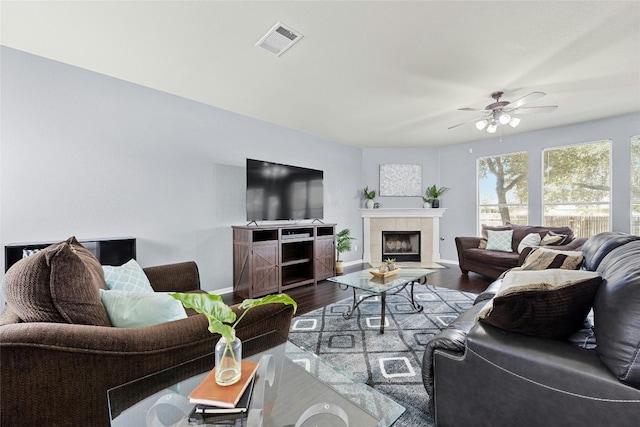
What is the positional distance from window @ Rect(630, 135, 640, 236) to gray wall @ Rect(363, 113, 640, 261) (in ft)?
0.17

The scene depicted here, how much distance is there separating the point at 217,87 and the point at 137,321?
267 cm

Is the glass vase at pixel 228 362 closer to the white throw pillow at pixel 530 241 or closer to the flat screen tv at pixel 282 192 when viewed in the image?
the flat screen tv at pixel 282 192

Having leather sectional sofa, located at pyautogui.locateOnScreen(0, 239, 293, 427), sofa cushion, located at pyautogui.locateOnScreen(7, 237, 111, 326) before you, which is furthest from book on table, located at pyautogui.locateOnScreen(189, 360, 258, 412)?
sofa cushion, located at pyautogui.locateOnScreen(7, 237, 111, 326)

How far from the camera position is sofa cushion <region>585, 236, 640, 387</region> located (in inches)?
34.0

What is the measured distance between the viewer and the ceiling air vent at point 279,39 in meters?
2.04

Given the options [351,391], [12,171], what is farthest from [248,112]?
[351,391]

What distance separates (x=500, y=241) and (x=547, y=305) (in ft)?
12.5

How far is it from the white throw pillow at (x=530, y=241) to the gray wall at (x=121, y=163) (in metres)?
4.03

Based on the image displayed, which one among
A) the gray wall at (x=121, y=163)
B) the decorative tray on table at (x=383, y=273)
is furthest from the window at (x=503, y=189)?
the gray wall at (x=121, y=163)

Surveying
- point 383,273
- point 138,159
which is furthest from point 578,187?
point 138,159

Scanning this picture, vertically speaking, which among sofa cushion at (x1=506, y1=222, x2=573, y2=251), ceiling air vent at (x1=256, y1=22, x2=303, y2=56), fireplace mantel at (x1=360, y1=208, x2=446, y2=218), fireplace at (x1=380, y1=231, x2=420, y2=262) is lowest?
fireplace at (x1=380, y1=231, x2=420, y2=262)

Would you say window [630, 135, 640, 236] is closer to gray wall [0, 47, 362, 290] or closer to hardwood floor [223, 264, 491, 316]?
hardwood floor [223, 264, 491, 316]

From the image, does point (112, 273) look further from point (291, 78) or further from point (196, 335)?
point (291, 78)

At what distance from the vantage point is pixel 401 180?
593cm
